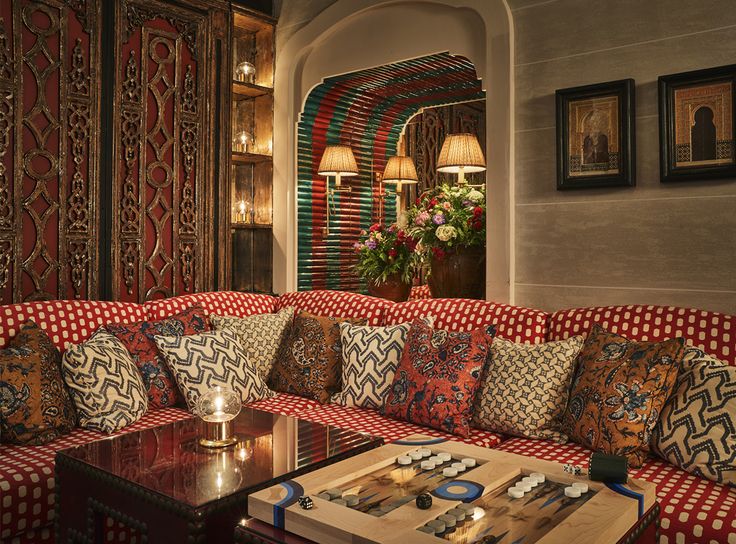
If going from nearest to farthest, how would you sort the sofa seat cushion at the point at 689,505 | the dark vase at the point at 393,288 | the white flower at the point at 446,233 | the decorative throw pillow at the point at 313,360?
the sofa seat cushion at the point at 689,505, the decorative throw pillow at the point at 313,360, the white flower at the point at 446,233, the dark vase at the point at 393,288

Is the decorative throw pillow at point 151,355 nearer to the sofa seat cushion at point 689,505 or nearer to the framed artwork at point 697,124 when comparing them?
the sofa seat cushion at point 689,505

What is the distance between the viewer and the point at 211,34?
3941 millimetres

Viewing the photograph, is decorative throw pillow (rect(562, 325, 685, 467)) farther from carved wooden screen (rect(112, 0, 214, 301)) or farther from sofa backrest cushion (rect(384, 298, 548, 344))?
carved wooden screen (rect(112, 0, 214, 301))

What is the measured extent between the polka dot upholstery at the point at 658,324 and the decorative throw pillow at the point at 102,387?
5.62ft

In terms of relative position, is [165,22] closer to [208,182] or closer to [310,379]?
[208,182]

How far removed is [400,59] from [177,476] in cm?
256

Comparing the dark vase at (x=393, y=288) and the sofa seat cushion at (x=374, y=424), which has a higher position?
the dark vase at (x=393, y=288)

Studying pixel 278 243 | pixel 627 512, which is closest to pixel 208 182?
pixel 278 243

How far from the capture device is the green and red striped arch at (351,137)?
407 centimetres

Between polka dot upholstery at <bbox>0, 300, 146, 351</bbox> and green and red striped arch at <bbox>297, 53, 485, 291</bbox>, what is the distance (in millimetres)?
1349

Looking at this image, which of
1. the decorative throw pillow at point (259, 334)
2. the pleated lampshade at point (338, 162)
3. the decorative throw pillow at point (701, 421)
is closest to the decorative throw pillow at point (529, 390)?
the decorative throw pillow at point (701, 421)

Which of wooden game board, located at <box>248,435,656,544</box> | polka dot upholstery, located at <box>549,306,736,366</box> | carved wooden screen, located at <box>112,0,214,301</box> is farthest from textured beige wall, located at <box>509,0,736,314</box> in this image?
carved wooden screen, located at <box>112,0,214,301</box>

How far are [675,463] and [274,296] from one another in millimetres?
2487

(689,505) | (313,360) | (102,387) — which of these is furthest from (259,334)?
(689,505)
